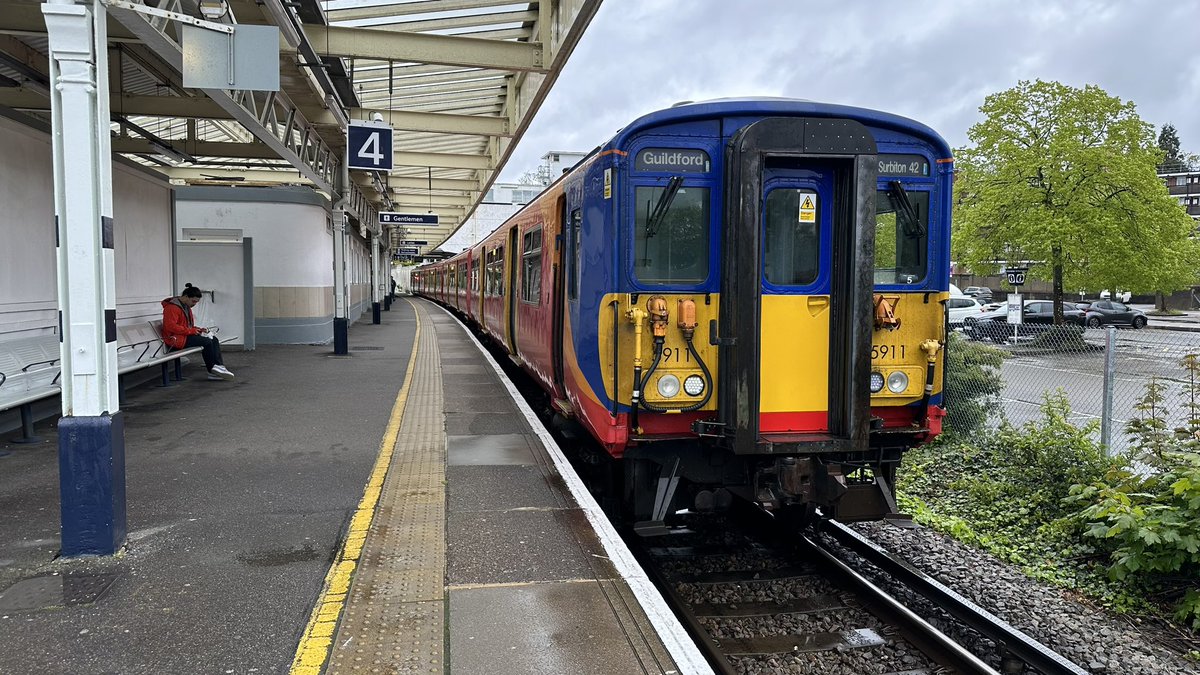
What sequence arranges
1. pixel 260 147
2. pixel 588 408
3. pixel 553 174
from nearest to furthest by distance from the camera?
pixel 588 408
pixel 260 147
pixel 553 174

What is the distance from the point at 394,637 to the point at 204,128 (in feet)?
67.2

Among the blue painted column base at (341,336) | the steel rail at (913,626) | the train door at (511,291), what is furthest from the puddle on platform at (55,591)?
the blue painted column base at (341,336)

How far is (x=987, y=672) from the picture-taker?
4328 mm

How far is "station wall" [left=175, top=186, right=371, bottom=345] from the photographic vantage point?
1716 cm

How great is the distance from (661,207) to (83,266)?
3.41 meters

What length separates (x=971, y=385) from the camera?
991 cm

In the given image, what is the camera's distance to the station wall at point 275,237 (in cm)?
1716

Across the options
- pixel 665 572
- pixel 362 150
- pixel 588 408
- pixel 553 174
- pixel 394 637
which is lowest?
pixel 665 572

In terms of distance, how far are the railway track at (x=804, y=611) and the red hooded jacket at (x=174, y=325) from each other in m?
9.02

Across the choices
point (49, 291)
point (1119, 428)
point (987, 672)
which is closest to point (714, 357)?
point (987, 672)

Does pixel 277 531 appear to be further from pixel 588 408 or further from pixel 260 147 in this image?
pixel 260 147

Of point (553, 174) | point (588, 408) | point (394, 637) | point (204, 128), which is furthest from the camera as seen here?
point (553, 174)

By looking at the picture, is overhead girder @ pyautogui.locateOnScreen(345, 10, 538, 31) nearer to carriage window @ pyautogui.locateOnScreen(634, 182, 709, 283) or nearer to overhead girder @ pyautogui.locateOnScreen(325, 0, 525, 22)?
overhead girder @ pyautogui.locateOnScreen(325, 0, 525, 22)

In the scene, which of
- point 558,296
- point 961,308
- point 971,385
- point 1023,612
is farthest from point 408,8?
point 961,308
